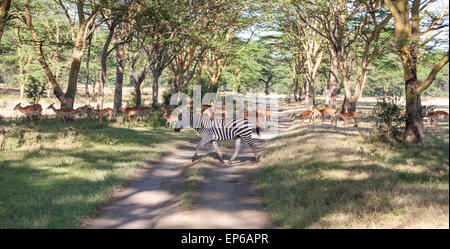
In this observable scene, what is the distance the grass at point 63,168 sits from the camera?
297 inches

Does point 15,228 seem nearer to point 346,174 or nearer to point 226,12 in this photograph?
point 346,174

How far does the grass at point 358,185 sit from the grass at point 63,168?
172 inches

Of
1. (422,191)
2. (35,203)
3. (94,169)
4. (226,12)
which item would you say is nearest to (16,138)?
(94,169)

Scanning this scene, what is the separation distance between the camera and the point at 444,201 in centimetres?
590

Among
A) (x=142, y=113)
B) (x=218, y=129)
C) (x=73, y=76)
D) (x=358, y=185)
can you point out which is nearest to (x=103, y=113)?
(x=73, y=76)

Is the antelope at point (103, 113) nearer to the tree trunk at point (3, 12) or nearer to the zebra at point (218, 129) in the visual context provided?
the tree trunk at point (3, 12)

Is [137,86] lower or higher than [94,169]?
higher

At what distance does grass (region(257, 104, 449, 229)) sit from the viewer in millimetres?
6387

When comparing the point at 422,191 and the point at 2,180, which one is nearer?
the point at 422,191

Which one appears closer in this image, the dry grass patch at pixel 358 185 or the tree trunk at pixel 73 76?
the dry grass patch at pixel 358 185

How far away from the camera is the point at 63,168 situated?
1112 centimetres

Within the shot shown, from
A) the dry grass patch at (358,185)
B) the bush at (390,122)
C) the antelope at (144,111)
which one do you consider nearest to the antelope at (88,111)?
the antelope at (144,111)

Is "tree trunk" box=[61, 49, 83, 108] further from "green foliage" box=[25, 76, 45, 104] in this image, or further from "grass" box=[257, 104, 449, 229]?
"grass" box=[257, 104, 449, 229]

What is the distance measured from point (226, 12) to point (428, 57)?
54.6ft
